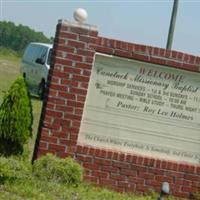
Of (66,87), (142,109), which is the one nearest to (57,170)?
(66,87)

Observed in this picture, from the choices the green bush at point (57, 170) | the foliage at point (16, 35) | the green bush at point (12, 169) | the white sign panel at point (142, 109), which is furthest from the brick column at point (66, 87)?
the foliage at point (16, 35)

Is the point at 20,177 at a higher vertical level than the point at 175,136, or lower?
lower

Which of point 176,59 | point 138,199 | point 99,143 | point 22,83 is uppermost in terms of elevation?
point 176,59

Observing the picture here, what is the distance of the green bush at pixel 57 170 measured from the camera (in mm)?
8898

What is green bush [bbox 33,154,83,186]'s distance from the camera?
8898 mm

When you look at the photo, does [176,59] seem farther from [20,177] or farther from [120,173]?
[20,177]

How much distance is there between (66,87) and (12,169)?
1422 millimetres

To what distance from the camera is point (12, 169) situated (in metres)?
8.73

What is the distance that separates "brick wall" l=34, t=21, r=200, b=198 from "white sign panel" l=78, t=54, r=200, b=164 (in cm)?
15

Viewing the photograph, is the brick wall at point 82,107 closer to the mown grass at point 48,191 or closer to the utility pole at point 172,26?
the mown grass at point 48,191

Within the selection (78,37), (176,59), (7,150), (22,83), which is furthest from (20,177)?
(176,59)

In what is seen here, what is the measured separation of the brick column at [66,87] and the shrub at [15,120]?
0.25 m

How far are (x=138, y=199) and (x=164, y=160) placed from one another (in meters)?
0.84

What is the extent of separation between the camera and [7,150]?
30.9 feet
